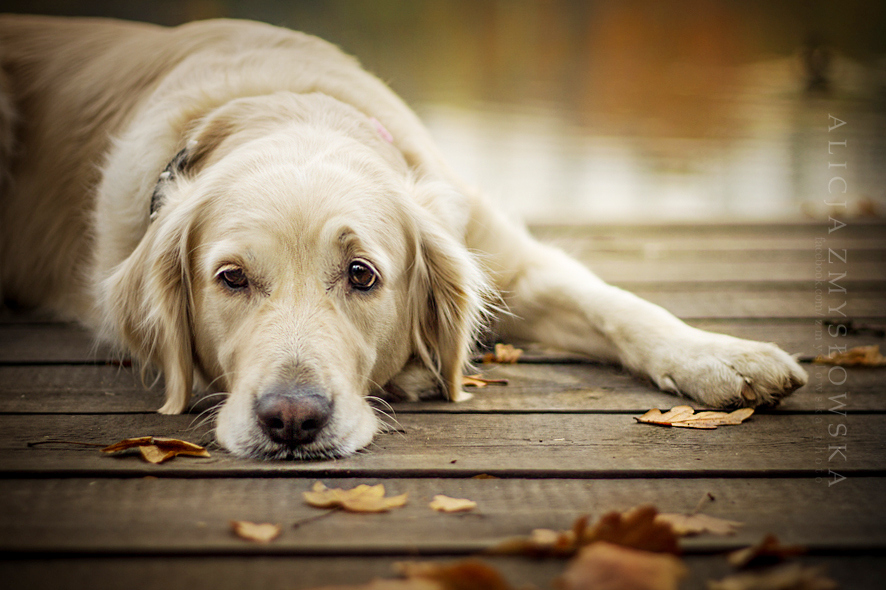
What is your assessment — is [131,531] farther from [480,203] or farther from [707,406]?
[480,203]

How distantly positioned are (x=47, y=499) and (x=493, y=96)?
1190 centimetres

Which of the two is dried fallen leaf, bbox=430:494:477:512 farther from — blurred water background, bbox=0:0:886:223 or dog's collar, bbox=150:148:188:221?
blurred water background, bbox=0:0:886:223

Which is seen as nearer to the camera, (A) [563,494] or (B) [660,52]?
(A) [563,494]

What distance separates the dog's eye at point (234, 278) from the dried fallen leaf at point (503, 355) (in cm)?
107

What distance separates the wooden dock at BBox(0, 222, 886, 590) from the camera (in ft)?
4.42

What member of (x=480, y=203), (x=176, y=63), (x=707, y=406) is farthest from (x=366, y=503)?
(x=176, y=63)

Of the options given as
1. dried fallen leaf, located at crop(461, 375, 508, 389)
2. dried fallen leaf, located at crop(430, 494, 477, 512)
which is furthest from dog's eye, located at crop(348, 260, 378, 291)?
dried fallen leaf, located at crop(430, 494, 477, 512)

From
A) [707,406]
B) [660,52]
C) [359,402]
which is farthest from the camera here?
[660,52]

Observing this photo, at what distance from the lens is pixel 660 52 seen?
17.1m

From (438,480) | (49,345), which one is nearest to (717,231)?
(438,480)

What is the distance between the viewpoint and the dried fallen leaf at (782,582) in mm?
1231

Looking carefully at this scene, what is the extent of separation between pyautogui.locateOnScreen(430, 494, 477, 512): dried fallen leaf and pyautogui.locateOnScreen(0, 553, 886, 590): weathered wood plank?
0.19m

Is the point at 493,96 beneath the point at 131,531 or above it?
above

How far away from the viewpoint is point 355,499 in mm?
1576
